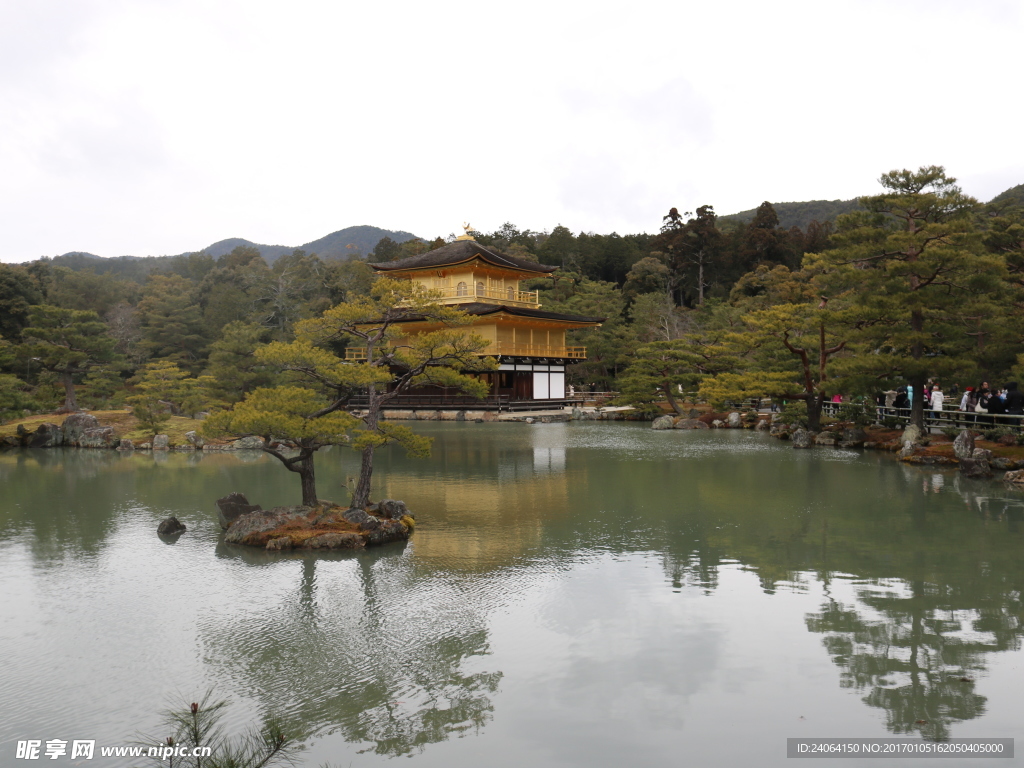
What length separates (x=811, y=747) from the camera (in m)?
4.20

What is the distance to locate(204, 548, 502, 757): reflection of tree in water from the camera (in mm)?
4418

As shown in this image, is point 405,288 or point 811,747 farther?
point 405,288

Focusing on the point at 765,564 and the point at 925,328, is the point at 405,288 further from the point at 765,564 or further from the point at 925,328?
the point at 925,328

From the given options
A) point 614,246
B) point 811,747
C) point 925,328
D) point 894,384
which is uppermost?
point 614,246

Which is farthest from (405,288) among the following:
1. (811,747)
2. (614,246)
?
(614,246)

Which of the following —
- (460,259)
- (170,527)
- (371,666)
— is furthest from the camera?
(460,259)

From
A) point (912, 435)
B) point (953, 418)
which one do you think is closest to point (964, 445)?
Answer: point (912, 435)

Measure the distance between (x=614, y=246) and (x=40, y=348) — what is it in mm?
39911

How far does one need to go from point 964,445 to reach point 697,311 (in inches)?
1017

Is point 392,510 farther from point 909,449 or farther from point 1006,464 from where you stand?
point 909,449

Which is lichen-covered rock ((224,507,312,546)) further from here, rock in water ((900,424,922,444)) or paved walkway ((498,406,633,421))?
paved walkway ((498,406,633,421))

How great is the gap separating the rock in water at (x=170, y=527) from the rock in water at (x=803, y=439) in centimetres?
1420

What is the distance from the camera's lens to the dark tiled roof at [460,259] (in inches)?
1243

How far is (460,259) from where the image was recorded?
31.5 meters
